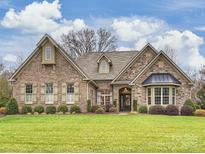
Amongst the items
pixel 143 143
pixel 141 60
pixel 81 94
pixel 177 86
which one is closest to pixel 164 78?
pixel 177 86

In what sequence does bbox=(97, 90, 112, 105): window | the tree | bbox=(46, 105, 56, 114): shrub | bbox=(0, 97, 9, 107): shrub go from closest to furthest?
bbox=(46, 105, 56, 114): shrub, bbox=(97, 90, 112, 105): window, bbox=(0, 97, 9, 107): shrub, the tree

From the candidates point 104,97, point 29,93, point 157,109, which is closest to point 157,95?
point 157,109

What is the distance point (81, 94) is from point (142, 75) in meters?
6.18

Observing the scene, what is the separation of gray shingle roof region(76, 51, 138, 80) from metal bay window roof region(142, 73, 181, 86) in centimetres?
529

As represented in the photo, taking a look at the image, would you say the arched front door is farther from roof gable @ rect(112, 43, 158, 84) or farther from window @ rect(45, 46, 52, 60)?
window @ rect(45, 46, 52, 60)

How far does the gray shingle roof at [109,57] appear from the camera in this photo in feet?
143

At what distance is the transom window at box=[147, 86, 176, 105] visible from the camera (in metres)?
38.3

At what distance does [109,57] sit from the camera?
151 feet

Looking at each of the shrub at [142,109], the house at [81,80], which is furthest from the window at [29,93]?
the shrub at [142,109]

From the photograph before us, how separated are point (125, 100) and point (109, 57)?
17.0 ft

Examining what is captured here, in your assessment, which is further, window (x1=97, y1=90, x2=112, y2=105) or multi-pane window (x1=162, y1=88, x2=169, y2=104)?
window (x1=97, y1=90, x2=112, y2=105)

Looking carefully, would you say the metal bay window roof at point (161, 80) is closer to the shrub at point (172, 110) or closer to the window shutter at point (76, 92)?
the shrub at point (172, 110)

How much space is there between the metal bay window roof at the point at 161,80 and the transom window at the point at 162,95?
0.72 m

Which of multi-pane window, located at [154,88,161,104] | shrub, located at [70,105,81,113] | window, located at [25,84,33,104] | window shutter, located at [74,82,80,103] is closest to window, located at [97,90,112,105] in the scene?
window shutter, located at [74,82,80,103]
